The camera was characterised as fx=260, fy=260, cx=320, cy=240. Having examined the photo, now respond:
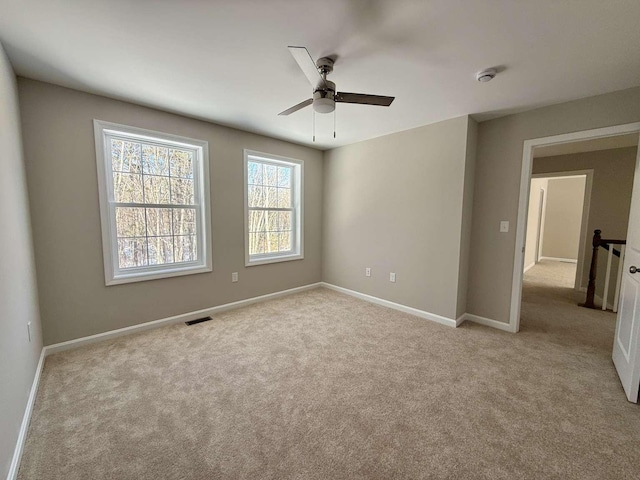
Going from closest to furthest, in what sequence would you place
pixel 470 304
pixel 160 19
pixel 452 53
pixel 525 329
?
pixel 160 19 < pixel 452 53 < pixel 525 329 < pixel 470 304

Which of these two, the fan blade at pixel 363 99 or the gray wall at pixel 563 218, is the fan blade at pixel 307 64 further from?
the gray wall at pixel 563 218

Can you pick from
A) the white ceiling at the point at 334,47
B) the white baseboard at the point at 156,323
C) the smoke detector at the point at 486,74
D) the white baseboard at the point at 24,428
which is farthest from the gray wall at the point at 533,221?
the white baseboard at the point at 24,428

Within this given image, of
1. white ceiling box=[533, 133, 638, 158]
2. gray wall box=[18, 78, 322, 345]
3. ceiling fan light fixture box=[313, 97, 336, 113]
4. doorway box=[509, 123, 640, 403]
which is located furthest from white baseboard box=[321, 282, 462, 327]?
ceiling fan light fixture box=[313, 97, 336, 113]

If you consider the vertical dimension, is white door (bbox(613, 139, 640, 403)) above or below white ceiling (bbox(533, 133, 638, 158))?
below

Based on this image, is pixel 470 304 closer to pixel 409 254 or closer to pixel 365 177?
pixel 409 254

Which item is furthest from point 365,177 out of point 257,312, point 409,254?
point 257,312

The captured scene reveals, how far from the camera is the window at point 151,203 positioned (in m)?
2.63

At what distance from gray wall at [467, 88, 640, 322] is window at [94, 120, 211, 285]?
3308mm

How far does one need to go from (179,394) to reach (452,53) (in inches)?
120

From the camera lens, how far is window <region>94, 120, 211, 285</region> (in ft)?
8.64

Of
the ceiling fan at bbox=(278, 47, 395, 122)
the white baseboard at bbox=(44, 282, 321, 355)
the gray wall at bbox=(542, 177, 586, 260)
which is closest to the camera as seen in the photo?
the ceiling fan at bbox=(278, 47, 395, 122)

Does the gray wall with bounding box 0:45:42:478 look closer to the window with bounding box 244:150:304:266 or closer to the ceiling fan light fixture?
the ceiling fan light fixture

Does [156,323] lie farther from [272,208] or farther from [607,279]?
[607,279]

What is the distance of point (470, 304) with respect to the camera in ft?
10.5
